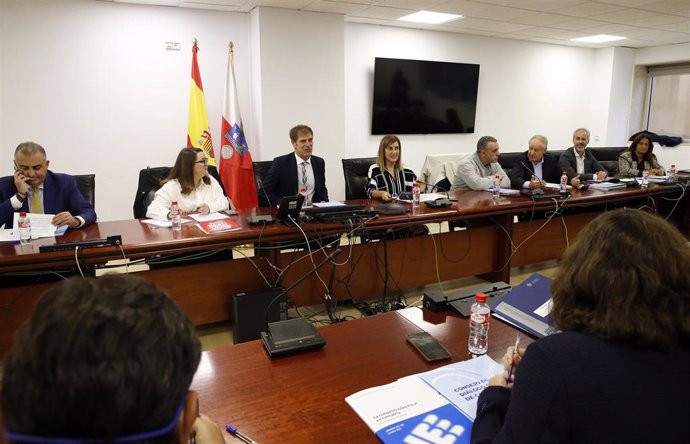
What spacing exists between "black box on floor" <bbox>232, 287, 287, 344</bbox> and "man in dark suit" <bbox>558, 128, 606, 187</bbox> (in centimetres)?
321

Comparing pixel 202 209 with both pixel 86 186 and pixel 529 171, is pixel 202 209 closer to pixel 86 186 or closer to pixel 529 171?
pixel 86 186

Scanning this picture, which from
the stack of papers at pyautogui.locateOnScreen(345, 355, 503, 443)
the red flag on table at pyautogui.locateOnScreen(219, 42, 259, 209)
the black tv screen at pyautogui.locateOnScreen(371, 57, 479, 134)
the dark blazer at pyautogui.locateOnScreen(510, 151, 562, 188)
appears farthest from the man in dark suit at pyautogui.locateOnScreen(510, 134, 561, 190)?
the stack of papers at pyautogui.locateOnScreen(345, 355, 503, 443)

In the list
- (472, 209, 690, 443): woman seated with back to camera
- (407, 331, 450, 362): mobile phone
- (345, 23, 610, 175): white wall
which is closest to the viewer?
(472, 209, 690, 443): woman seated with back to camera

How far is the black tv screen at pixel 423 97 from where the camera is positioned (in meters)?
5.55

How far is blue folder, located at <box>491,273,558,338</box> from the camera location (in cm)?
136

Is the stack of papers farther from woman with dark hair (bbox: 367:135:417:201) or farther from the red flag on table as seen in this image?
the red flag on table

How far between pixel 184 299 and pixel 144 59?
2.77 metres

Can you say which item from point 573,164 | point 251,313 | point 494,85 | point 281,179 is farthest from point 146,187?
point 494,85

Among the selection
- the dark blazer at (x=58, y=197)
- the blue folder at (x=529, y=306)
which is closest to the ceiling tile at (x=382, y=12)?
the dark blazer at (x=58, y=197)

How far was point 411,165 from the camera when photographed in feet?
19.6

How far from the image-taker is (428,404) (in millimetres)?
1018

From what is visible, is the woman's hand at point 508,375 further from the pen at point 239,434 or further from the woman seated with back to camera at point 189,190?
the woman seated with back to camera at point 189,190

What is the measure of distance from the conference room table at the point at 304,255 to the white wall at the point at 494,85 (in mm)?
2264

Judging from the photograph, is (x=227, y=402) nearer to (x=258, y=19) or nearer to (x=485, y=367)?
(x=485, y=367)
